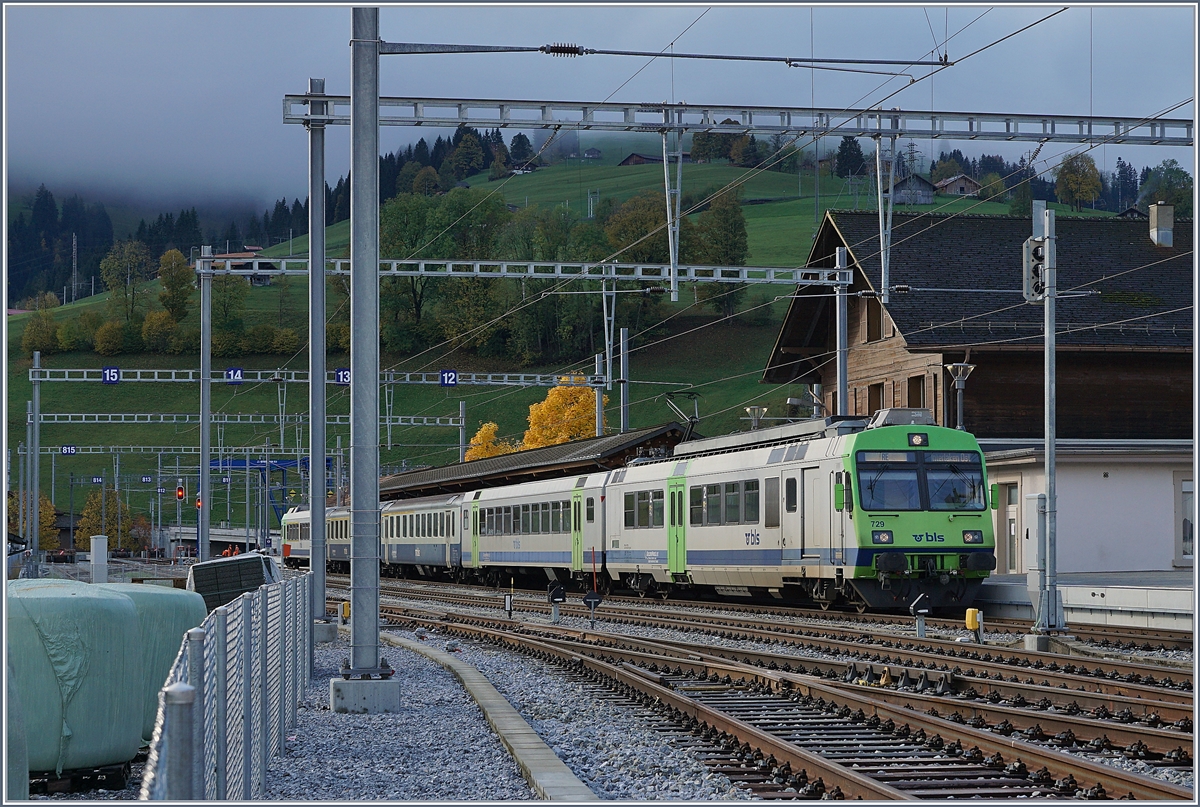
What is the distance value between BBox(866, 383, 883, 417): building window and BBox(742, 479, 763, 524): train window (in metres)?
19.5

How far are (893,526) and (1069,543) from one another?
11.5 m

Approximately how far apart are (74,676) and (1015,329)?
3404 cm

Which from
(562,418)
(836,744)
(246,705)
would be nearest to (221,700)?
(246,705)

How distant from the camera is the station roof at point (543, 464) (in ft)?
126

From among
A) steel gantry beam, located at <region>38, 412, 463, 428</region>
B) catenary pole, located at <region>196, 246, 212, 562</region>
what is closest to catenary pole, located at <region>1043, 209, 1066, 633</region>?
catenary pole, located at <region>196, 246, 212, 562</region>

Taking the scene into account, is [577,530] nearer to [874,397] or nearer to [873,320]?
[874,397]

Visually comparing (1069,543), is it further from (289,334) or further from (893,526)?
(289,334)

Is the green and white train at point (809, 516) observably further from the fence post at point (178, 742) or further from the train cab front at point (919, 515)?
the fence post at point (178, 742)

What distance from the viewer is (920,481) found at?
22.2m

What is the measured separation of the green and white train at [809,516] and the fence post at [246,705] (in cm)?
1476

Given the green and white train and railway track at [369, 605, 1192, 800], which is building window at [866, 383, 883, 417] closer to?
the green and white train

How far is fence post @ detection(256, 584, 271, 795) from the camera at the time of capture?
8.31 m

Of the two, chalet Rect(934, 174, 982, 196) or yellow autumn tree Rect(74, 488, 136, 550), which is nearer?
yellow autumn tree Rect(74, 488, 136, 550)

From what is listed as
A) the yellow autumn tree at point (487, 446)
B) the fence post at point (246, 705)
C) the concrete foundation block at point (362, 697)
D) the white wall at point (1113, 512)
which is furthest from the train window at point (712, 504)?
the yellow autumn tree at point (487, 446)
